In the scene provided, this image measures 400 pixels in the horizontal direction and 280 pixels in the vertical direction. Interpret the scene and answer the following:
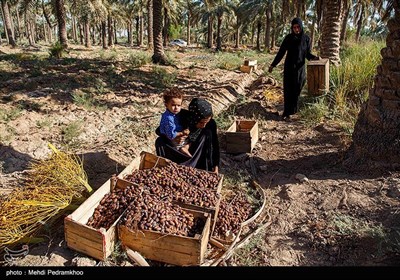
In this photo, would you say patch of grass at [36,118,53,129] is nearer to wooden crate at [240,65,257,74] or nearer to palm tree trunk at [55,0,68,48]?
wooden crate at [240,65,257,74]

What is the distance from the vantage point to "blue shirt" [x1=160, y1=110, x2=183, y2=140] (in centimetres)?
368

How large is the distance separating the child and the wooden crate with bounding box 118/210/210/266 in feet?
4.00

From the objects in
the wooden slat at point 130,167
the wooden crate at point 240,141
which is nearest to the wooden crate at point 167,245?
the wooden slat at point 130,167

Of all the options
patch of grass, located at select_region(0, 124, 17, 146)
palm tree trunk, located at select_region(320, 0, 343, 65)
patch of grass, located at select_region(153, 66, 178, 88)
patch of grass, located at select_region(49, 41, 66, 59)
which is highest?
palm tree trunk, located at select_region(320, 0, 343, 65)

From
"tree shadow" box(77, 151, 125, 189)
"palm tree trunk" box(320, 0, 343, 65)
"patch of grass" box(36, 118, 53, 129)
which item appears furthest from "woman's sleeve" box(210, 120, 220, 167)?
"palm tree trunk" box(320, 0, 343, 65)

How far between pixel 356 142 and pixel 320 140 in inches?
36.6

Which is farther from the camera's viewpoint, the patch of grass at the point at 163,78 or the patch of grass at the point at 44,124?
the patch of grass at the point at 163,78

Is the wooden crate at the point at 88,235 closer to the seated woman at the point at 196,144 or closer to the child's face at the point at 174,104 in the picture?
the seated woman at the point at 196,144

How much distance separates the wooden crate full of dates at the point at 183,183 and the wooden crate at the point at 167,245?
0.28 m

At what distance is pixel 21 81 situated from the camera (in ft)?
29.3

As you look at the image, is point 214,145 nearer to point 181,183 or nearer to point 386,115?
point 181,183

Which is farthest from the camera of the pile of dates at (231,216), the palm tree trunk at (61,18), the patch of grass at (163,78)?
the palm tree trunk at (61,18)

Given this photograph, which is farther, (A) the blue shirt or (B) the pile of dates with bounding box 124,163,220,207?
(A) the blue shirt

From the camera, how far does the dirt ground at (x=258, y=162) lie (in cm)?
287
